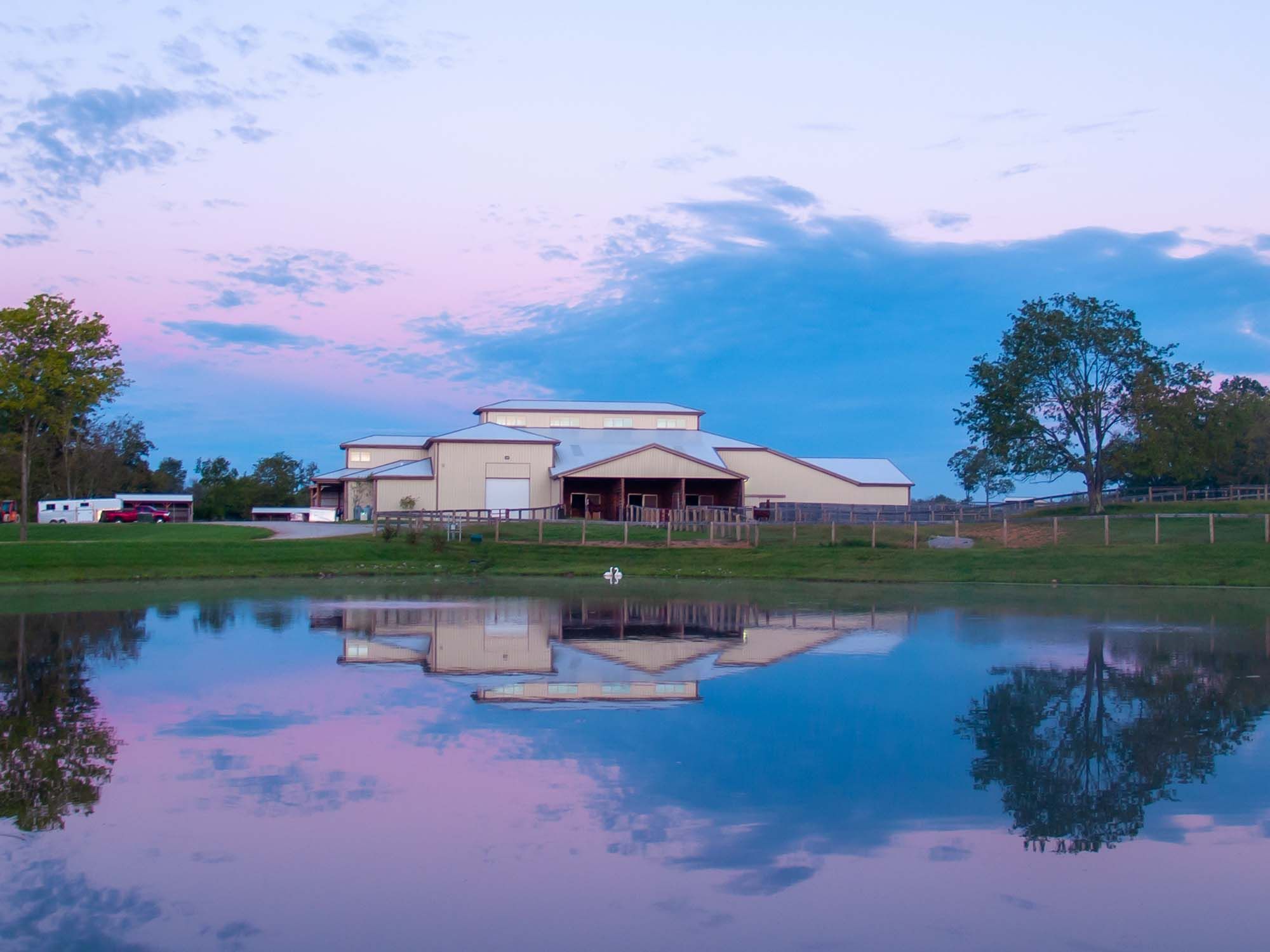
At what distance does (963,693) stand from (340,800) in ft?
29.0

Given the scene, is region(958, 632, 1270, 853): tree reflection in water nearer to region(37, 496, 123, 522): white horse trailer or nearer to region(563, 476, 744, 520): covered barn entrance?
region(563, 476, 744, 520): covered barn entrance

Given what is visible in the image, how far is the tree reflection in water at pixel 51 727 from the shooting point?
31.0 ft

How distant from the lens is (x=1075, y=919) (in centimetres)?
704

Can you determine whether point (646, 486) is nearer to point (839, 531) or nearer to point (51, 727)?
point (839, 531)

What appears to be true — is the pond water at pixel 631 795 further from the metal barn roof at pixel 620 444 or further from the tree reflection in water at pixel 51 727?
the metal barn roof at pixel 620 444

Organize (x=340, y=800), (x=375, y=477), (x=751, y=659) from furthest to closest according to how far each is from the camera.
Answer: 1. (x=375, y=477)
2. (x=751, y=659)
3. (x=340, y=800)

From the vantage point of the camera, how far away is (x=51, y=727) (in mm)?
12266

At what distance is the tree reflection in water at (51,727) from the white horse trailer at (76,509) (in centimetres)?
5801

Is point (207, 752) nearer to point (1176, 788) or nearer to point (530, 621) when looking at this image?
point (1176, 788)

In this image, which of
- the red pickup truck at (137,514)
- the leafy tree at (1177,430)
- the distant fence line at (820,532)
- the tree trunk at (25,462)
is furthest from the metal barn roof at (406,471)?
the leafy tree at (1177,430)

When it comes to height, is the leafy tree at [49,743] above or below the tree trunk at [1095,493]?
below

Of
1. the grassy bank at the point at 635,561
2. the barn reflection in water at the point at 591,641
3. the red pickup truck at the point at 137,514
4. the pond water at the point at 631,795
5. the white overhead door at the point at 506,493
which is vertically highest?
the white overhead door at the point at 506,493

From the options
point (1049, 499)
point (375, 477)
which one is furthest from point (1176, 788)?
point (1049, 499)

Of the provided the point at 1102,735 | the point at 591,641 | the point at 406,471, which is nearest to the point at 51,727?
the point at 591,641
